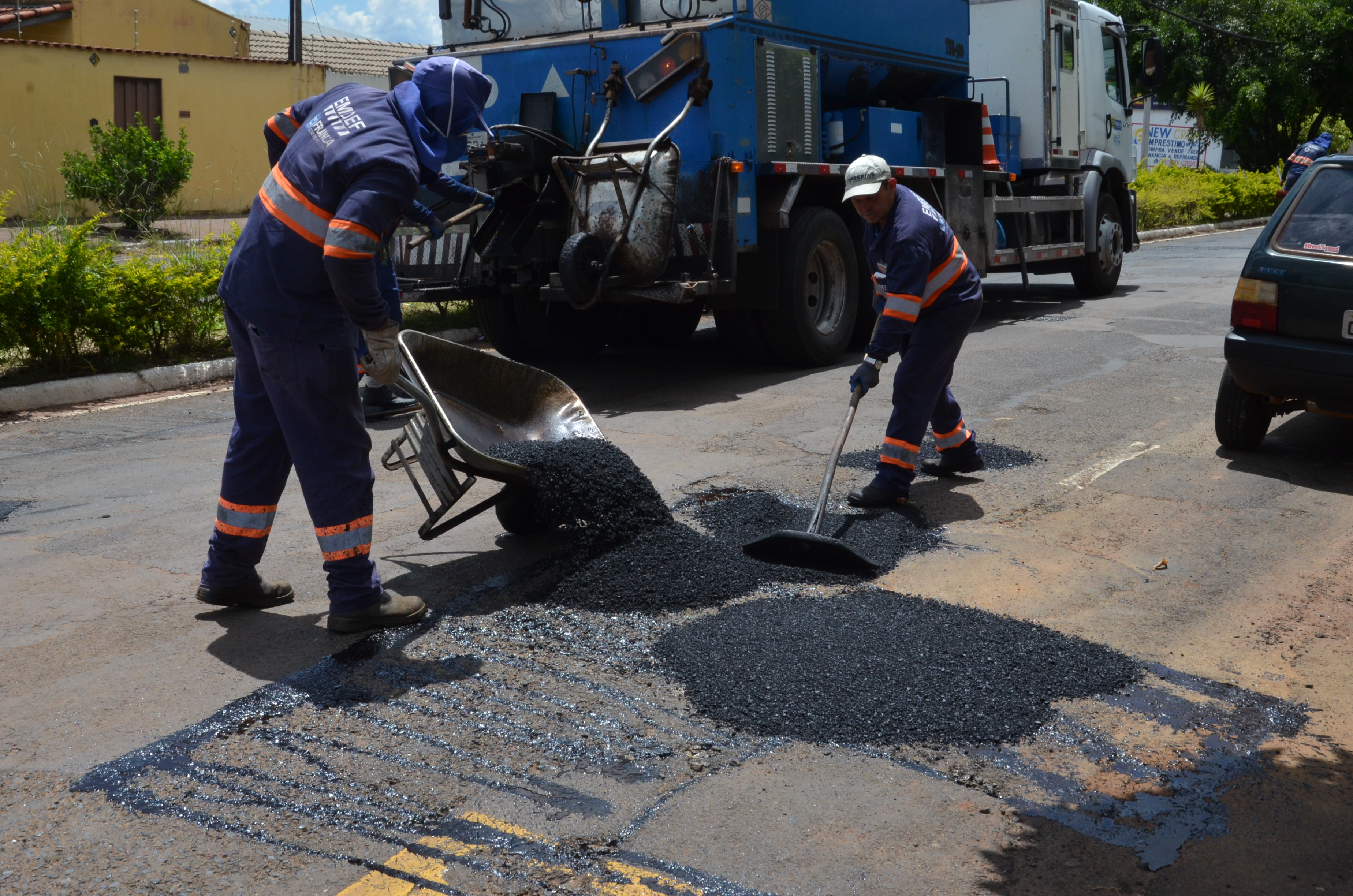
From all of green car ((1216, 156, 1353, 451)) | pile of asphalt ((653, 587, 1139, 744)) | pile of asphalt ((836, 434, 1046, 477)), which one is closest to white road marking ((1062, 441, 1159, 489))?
pile of asphalt ((836, 434, 1046, 477))

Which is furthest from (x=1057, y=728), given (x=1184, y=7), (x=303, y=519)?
(x=1184, y=7)

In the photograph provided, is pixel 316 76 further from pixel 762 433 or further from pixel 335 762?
pixel 335 762

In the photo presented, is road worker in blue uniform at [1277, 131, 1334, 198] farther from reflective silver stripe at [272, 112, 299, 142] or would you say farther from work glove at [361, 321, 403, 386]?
work glove at [361, 321, 403, 386]

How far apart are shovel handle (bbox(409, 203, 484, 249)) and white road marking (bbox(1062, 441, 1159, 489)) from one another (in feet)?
11.3

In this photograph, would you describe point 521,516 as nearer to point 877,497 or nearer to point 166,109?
point 877,497

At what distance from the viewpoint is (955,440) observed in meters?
5.88

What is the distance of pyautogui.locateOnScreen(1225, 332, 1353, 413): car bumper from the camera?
564cm

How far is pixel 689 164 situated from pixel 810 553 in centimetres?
429

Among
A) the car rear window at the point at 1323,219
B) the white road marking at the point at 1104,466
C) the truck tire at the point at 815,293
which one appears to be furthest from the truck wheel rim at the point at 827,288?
the car rear window at the point at 1323,219

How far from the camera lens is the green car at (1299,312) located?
5680 mm

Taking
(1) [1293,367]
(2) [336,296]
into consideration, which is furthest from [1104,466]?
(2) [336,296]

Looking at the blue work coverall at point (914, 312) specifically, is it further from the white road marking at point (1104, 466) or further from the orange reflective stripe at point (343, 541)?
the orange reflective stripe at point (343, 541)

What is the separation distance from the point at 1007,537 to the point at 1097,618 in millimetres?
895

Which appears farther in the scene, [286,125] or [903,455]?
[903,455]
